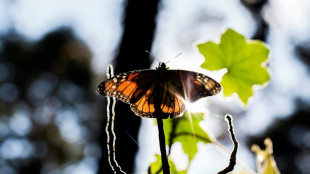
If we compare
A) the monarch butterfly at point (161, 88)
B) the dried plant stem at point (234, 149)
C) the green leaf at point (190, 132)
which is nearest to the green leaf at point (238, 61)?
the green leaf at point (190, 132)

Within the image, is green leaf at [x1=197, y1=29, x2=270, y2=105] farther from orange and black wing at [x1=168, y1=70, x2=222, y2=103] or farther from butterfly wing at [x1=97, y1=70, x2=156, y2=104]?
butterfly wing at [x1=97, y1=70, x2=156, y2=104]

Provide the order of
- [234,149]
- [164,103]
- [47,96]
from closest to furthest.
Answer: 1. [234,149]
2. [164,103]
3. [47,96]

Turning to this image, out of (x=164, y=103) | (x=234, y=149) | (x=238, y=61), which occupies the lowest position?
(x=234, y=149)

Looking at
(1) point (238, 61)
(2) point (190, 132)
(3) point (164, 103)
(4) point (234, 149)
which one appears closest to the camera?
(4) point (234, 149)

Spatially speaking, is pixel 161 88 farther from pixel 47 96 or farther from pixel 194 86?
pixel 47 96

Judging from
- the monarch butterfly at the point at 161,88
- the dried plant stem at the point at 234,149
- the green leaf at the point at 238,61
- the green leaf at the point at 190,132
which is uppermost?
the green leaf at the point at 238,61

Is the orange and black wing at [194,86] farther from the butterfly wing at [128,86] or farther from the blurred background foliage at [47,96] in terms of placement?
the blurred background foliage at [47,96]

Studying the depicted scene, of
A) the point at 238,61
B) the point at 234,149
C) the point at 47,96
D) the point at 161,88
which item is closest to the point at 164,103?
the point at 161,88
